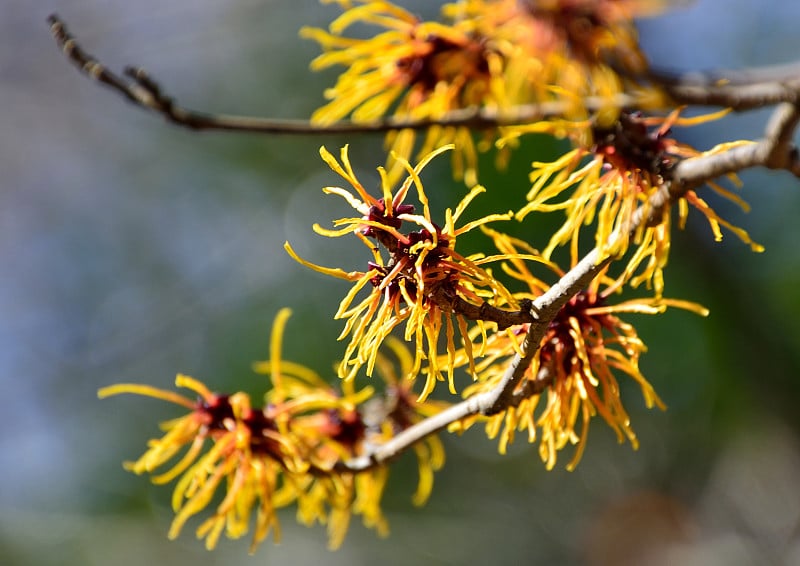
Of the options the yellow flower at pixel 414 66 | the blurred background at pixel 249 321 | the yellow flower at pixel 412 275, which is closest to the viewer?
the yellow flower at pixel 412 275

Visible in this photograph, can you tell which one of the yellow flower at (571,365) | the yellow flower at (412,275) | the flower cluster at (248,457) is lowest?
the flower cluster at (248,457)

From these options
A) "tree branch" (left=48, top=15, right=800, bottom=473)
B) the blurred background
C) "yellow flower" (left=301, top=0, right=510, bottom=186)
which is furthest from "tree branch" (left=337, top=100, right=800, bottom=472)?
the blurred background

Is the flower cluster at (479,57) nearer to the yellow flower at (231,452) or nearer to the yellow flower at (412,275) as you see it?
the yellow flower at (412,275)

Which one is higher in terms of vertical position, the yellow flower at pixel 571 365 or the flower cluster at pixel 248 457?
the yellow flower at pixel 571 365

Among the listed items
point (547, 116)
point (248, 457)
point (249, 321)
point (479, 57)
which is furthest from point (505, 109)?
point (249, 321)

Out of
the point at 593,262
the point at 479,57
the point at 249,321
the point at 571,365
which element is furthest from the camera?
the point at 249,321

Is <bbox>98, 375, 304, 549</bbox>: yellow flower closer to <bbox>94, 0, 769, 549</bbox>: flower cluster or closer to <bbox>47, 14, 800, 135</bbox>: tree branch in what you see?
<bbox>94, 0, 769, 549</bbox>: flower cluster

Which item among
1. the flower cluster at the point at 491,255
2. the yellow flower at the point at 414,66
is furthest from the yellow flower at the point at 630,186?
the yellow flower at the point at 414,66

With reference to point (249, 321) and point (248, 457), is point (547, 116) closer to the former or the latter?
point (248, 457)

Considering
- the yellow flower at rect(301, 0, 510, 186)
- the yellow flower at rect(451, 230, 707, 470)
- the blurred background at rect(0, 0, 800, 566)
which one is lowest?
the blurred background at rect(0, 0, 800, 566)
